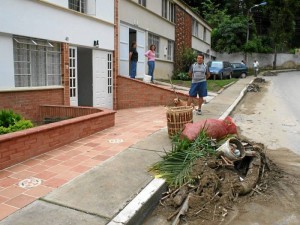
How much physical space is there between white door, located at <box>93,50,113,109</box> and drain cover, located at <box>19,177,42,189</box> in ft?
25.5

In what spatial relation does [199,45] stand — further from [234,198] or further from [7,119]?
[234,198]

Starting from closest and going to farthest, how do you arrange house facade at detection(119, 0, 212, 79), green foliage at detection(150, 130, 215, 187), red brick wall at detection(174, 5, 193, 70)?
green foliage at detection(150, 130, 215, 187) → house facade at detection(119, 0, 212, 79) → red brick wall at detection(174, 5, 193, 70)

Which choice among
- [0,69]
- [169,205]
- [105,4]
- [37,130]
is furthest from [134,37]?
[169,205]

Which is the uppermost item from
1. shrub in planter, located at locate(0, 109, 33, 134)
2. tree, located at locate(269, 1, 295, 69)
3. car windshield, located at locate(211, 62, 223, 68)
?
tree, located at locate(269, 1, 295, 69)

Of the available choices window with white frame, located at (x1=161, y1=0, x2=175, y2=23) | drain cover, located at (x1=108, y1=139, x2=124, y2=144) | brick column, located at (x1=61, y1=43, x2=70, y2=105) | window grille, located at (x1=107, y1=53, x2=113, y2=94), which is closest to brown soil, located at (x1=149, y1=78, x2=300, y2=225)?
drain cover, located at (x1=108, y1=139, x2=124, y2=144)

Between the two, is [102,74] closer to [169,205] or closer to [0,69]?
[0,69]

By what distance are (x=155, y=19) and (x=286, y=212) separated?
16129 millimetres

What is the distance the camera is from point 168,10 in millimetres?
21688

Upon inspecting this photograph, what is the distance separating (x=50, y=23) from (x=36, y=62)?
1.24 meters

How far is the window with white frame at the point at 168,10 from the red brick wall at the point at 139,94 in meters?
8.48

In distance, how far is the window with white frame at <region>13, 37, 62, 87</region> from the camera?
8.52 meters

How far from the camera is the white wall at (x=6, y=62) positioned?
7852 millimetres

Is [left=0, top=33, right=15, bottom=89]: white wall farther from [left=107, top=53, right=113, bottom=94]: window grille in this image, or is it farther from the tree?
the tree

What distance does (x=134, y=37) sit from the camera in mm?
16875
